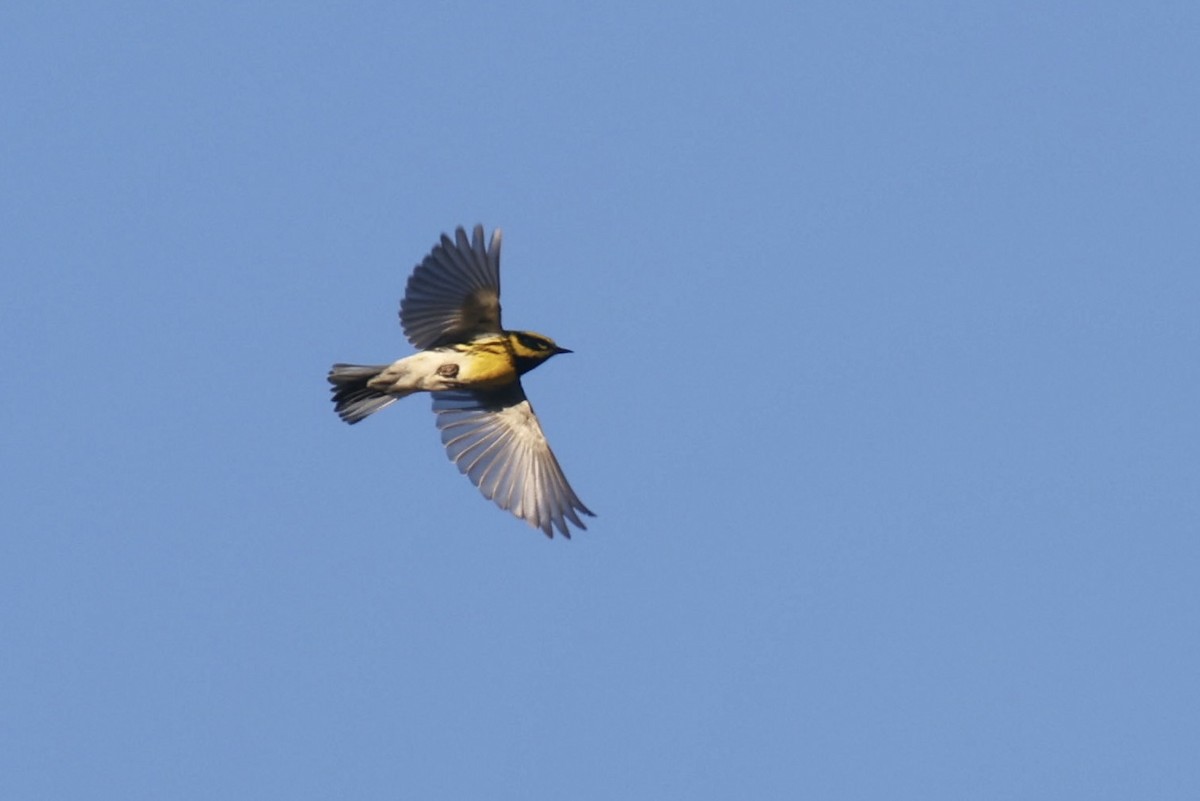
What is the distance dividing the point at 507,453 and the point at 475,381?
0.95m

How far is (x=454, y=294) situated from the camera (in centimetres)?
1603

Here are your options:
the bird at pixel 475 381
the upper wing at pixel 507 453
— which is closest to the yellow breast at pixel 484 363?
the bird at pixel 475 381

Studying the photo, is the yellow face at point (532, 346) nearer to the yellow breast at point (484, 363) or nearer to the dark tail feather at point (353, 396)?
the yellow breast at point (484, 363)

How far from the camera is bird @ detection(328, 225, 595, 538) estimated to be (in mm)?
15930

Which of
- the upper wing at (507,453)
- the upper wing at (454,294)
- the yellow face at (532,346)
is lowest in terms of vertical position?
the upper wing at (507,453)

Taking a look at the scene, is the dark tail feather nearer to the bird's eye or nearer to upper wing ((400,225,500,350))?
upper wing ((400,225,500,350))

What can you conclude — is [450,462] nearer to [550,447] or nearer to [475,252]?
[550,447]

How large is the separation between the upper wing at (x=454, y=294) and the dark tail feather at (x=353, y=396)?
0.53 m

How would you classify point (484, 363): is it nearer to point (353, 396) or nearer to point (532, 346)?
point (532, 346)

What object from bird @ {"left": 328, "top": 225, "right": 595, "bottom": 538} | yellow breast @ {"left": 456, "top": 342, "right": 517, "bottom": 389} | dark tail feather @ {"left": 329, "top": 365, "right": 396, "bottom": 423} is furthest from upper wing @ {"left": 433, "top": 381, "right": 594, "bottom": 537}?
dark tail feather @ {"left": 329, "top": 365, "right": 396, "bottom": 423}

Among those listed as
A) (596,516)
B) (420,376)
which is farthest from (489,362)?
(596,516)

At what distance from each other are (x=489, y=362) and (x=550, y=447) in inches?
50.3

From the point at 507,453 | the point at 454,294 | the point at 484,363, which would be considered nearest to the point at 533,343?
the point at 484,363

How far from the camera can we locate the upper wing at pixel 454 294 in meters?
15.8
